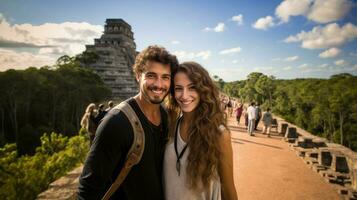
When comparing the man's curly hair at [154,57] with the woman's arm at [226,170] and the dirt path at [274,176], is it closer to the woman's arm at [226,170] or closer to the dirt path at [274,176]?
the woman's arm at [226,170]

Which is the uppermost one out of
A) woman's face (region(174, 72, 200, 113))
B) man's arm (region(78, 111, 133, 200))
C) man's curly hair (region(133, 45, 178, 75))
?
man's curly hair (region(133, 45, 178, 75))

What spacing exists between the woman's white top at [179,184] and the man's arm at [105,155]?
1.69 ft

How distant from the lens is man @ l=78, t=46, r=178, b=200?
69.2 inches

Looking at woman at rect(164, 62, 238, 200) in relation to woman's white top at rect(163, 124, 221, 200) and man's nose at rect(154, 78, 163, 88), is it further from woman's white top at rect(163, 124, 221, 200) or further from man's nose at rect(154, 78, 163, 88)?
man's nose at rect(154, 78, 163, 88)

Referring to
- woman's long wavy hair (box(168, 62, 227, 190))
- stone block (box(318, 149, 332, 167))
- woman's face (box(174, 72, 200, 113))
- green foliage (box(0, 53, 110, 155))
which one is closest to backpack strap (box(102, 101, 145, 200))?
woman's long wavy hair (box(168, 62, 227, 190))

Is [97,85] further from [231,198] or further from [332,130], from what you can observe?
[332,130]

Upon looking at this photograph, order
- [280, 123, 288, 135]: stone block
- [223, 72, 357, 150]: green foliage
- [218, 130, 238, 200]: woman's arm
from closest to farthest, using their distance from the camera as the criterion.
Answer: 1. [218, 130, 238, 200]: woman's arm
2. [280, 123, 288, 135]: stone block
3. [223, 72, 357, 150]: green foliage

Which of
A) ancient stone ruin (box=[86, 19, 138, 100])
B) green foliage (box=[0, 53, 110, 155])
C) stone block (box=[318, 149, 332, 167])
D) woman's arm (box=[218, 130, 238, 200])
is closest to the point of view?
woman's arm (box=[218, 130, 238, 200])

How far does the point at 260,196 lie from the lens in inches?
206

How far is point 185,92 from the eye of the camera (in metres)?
2.35

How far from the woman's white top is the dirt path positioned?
3.49 metres

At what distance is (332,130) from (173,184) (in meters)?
48.3

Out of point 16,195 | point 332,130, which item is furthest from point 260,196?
point 332,130

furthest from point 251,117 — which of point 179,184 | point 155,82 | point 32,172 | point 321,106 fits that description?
point 321,106
